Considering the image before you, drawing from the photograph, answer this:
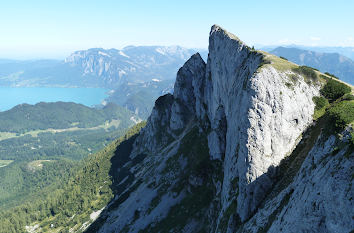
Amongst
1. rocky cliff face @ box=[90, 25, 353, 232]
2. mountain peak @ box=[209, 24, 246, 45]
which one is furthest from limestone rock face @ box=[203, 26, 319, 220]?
mountain peak @ box=[209, 24, 246, 45]

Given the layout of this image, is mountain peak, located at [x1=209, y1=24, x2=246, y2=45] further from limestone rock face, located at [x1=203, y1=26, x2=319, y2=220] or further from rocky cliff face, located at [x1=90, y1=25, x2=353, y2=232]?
limestone rock face, located at [x1=203, y1=26, x2=319, y2=220]

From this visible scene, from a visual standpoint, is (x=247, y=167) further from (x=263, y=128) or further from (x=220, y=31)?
(x=220, y=31)

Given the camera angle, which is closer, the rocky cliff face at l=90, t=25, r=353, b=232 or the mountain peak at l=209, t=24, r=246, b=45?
the rocky cliff face at l=90, t=25, r=353, b=232

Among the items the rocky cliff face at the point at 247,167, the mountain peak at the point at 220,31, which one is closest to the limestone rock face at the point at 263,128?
the rocky cliff face at the point at 247,167

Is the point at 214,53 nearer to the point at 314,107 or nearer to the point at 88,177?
the point at 314,107

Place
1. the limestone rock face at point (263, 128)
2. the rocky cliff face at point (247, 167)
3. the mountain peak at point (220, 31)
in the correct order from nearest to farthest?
the rocky cliff face at point (247, 167), the limestone rock face at point (263, 128), the mountain peak at point (220, 31)

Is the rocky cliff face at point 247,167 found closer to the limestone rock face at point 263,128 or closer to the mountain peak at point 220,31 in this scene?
the limestone rock face at point 263,128

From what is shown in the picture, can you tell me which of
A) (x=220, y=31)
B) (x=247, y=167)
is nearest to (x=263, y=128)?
(x=247, y=167)

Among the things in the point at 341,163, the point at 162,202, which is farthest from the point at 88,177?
the point at 341,163
